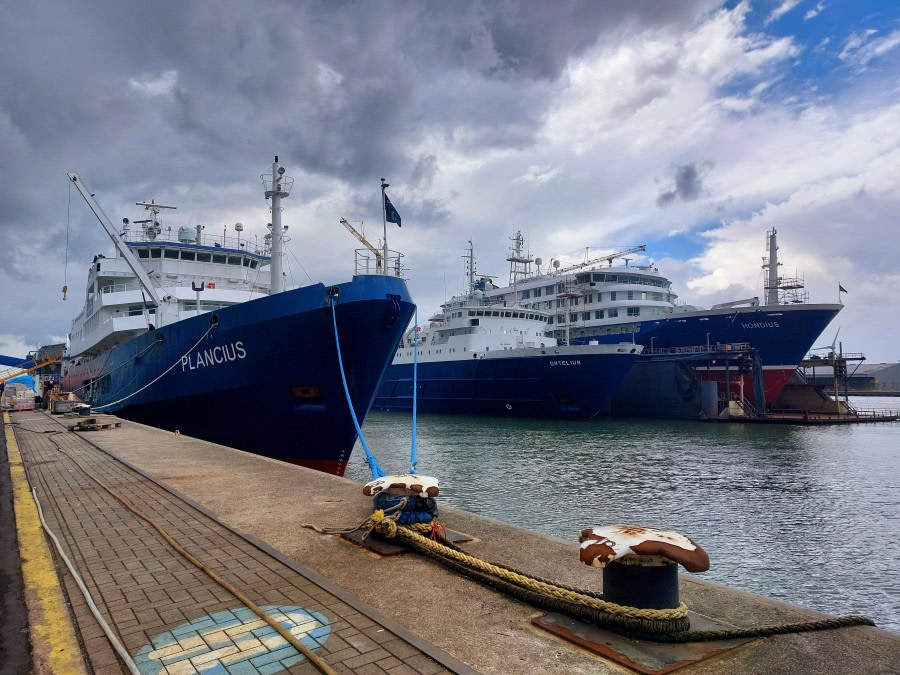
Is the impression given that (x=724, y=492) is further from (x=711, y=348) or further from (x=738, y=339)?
(x=738, y=339)

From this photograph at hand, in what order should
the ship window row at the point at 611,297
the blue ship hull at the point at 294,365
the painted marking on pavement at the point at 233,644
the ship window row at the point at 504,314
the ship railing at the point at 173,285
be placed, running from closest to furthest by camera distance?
the painted marking on pavement at the point at 233,644, the blue ship hull at the point at 294,365, the ship railing at the point at 173,285, the ship window row at the point at 504,314, the ship window row at the point at 611,297

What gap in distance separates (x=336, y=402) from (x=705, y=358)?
28.9m

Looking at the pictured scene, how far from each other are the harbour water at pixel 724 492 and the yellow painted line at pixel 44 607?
344 centimetres

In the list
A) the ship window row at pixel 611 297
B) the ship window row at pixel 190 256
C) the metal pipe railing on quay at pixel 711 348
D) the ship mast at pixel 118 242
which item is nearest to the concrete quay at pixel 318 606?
the ship mast at pixel 118 242

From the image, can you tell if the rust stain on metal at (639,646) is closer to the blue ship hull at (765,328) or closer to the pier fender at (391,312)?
the pier fender at (391,312)

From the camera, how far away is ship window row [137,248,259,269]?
20250 mm

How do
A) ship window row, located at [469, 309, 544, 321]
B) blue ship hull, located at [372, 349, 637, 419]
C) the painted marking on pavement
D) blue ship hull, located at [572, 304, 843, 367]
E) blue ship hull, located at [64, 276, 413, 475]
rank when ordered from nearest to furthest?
the painted marking on pavement
blue ship hull, located at [64, 276, 413, 475]
blue ship hull, located at [372, 349, 637, 419]
blue ship hull, located at [572, 304, 843, 367]
ship window row, located at [469, 309, 544, 321]

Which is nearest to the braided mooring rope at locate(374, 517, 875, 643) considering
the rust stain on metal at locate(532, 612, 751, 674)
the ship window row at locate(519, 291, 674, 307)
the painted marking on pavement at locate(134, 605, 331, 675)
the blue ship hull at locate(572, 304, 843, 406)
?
the rust stain on metal at locate(532, 612, 751, 674)

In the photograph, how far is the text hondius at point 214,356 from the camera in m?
13.1

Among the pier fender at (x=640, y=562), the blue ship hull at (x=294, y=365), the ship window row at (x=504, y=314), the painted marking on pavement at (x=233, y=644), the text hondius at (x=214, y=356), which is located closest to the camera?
the painted marking on pavement at (x=233, y=644)

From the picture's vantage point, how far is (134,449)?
11.1m

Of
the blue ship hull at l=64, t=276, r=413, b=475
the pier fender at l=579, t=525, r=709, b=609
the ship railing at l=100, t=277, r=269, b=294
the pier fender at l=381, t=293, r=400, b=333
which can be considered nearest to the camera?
the pier fender at l=579, t=525, r=709, b=609

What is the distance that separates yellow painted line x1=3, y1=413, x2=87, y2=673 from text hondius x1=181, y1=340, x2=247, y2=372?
→ 707cm

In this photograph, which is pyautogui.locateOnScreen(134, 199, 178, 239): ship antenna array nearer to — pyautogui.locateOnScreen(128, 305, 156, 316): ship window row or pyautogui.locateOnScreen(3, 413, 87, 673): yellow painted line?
pyautogui.locateOnScreen(128, 305, 156, 316): ship window row
